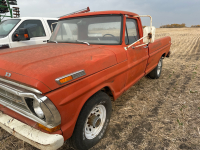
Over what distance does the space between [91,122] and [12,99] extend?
1023mm

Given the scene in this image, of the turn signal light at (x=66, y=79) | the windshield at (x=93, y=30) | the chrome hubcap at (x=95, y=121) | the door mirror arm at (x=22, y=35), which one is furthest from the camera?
the door mirror arm at (x=22, y=35)

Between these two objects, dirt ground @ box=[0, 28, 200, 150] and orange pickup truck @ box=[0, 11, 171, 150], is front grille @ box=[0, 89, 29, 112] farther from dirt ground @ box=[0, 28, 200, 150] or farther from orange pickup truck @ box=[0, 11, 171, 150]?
dirt ground @ box=[0, 28, 200, 150]

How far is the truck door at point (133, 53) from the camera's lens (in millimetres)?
2627

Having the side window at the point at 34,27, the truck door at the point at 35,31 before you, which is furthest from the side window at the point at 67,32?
the side window at the point at 34,27

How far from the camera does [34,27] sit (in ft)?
16.4

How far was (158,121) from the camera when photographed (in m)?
2.67

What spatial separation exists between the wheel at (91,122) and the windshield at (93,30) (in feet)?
3.66

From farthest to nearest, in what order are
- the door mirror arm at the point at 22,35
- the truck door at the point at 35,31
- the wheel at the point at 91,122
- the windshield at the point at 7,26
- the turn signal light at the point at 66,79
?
the truck door at the point at 35,31, the windshield at the point at 7,26, the door mirror arm at the point at 22,35, the wheel at the point at 91,122, the turn signal light at the point at 66,79

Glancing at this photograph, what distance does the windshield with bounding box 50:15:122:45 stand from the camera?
260cm

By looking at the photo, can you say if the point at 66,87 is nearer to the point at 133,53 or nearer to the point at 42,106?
the point at 42,106

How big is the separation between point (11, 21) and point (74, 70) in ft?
14.9

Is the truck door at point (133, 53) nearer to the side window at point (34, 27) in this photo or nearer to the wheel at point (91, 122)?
the wheel at point (91, 122)

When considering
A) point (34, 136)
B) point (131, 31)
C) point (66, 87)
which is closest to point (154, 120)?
point (131, 31)

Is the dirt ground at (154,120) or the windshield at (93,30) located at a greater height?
the windshield at (93,30)
